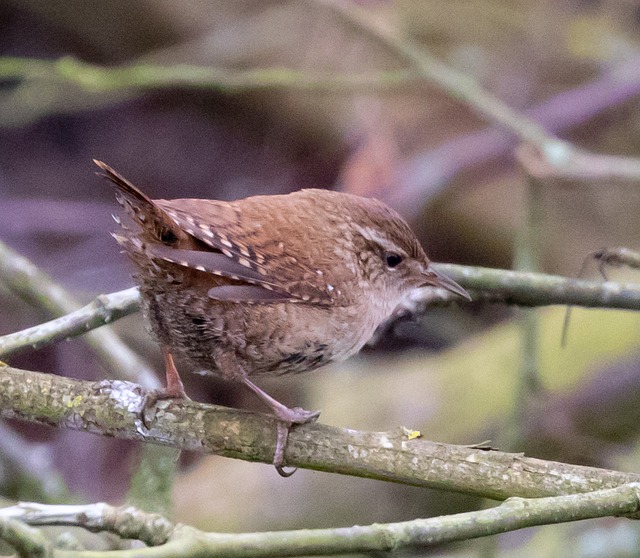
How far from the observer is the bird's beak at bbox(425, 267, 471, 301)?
271 centimetres

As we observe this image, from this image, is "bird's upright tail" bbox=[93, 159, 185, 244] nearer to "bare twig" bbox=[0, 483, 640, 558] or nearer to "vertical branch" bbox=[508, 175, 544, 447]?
"bare twig" bbox=[0, 483, 640, 558]

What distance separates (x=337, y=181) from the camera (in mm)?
6578

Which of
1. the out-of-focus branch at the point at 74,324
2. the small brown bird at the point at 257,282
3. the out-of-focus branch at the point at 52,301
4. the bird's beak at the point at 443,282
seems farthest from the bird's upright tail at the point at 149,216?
the bird's beak at the point at 443,282

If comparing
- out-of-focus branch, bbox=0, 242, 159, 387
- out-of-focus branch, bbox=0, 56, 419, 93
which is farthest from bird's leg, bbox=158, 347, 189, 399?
out-of-focus branch, bbox=0, 56, 419, 93

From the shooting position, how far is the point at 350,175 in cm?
568

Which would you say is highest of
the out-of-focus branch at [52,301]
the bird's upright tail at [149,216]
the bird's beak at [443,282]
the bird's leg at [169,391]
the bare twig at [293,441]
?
the bird's beak at [443,282]

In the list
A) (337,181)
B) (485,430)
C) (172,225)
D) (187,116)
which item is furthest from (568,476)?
(187,116)

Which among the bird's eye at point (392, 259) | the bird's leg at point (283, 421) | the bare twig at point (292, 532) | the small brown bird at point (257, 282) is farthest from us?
the bird's eye at point (392, 259)

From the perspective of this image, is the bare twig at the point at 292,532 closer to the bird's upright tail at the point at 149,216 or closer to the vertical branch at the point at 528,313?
the bird's upright tail at the point at 149,216

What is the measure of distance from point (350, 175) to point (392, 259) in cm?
291

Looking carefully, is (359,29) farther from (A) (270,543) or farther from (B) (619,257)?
(A) (270,543)

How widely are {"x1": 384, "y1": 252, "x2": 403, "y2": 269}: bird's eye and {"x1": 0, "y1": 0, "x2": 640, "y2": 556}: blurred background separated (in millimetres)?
966

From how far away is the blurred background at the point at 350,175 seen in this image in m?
4.26

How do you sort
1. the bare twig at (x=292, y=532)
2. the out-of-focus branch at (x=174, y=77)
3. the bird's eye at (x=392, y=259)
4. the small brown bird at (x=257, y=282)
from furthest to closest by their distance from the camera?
the out-of-focus branch at (x=174, y=77) < the bird's eye at (x=392, y=259) < the small brown bird at (x=257, y=282) < the bare twig at (x=292, y=532)
